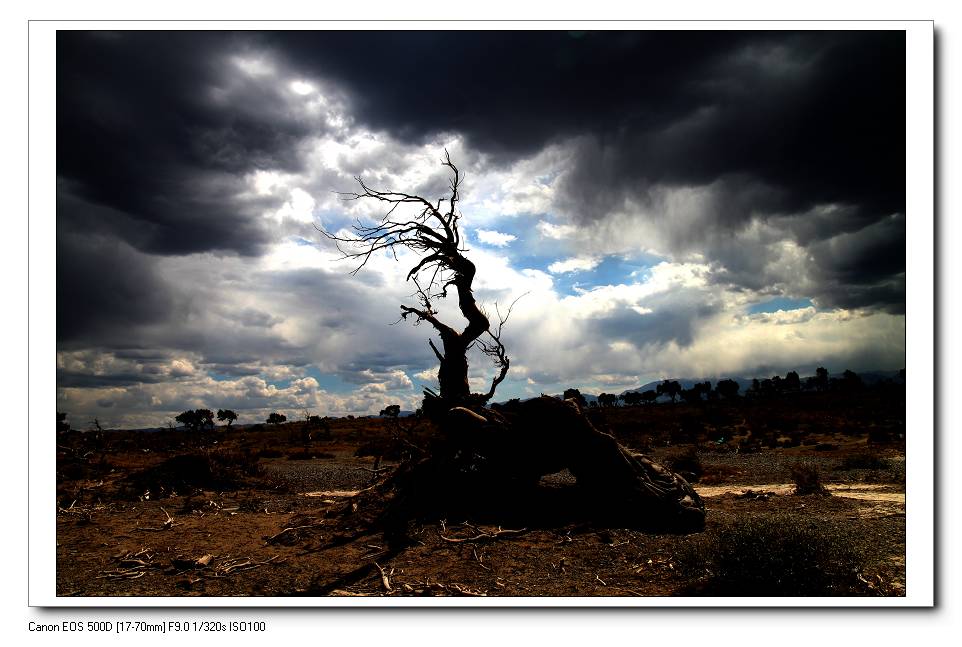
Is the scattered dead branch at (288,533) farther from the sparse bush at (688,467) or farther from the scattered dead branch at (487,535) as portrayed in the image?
the sparse bush at (688,467)

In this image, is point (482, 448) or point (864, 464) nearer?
point (482, 448)

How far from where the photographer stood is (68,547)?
8.91 m

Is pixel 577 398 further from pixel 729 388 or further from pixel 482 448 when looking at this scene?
pixel 729 388

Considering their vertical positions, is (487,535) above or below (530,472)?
below

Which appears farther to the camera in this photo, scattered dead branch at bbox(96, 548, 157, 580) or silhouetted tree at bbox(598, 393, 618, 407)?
silhouetted tree at bbox(598, 393, 618, 407)

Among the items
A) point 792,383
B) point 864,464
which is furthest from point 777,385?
point 864,464

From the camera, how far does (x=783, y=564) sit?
21.1ft

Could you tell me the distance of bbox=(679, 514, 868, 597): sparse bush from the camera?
643cm

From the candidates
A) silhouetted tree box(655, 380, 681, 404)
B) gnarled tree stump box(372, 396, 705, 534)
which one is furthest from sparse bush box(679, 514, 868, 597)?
silhouetted tree box(655, 380, 681, 404)

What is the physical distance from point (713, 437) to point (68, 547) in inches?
1342

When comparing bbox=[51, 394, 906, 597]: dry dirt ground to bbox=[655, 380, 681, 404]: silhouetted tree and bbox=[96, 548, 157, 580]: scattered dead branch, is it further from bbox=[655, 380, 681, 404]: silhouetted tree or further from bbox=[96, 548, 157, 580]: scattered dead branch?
bbox=[655, 380, 681, 404]: silhouetted tree

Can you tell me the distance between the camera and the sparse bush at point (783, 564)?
6.43 meters

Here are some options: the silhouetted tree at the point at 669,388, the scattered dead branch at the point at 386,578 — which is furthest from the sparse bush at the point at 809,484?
the silhouetted tree at the point at 669,388
